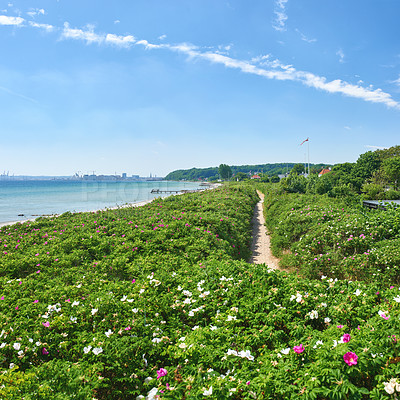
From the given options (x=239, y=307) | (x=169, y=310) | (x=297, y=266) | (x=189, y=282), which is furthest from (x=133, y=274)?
(x=297, y=266)

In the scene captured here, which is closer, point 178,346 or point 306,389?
point 306,389

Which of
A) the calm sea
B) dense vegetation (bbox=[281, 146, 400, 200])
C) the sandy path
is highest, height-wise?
dense vegetation (bbox=[281, 146, 400, 200])

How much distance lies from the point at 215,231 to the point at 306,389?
6546 mm

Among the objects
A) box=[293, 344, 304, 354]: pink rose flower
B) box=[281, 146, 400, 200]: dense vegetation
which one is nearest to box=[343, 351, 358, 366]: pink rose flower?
box=[293, 344, 304, 354]: pink rose flower

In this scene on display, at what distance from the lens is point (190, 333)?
3.09m

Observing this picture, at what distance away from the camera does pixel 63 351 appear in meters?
3.00

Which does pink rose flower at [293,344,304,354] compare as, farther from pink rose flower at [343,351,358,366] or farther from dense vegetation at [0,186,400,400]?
pink rose flower at [343,351,358,366]

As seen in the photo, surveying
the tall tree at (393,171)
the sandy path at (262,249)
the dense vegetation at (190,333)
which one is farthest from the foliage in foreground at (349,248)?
the tall tree at (393,171)

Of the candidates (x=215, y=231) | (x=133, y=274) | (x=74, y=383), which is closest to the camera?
(x=74, y=383)

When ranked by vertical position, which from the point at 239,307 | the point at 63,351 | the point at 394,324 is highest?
the point at 394,324

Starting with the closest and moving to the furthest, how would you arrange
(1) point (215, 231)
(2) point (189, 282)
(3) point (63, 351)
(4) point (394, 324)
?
(4) point (394, 324) < (3) point (63, 351) < (2) point (189, 282) < (1) point (215, 231)

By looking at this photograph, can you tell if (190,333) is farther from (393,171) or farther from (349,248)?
(393,171)

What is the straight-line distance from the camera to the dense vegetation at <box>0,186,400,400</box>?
2.23 metres

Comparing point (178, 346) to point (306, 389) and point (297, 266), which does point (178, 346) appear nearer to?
point (306, 389)
